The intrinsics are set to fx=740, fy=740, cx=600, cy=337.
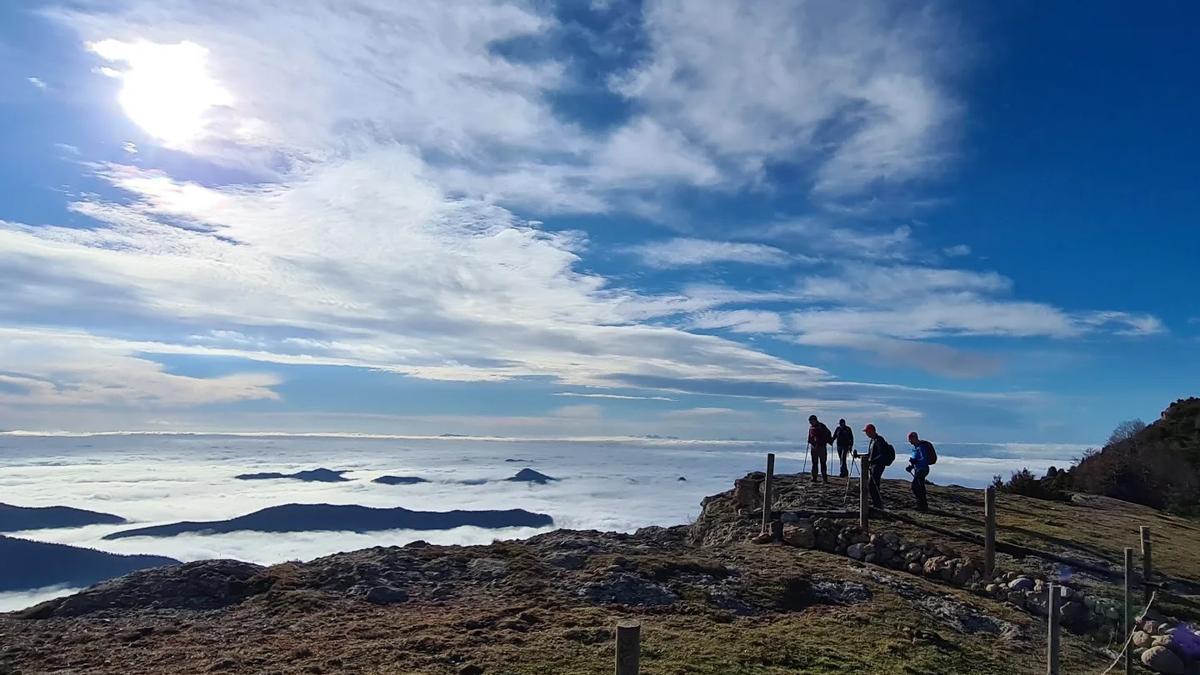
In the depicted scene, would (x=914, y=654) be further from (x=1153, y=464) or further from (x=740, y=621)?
(x=1153, y=464)

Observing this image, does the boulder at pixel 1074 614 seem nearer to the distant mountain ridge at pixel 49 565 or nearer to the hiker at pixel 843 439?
the hiker at pixel 843 439

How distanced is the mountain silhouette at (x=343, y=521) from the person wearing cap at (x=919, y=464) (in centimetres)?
9200

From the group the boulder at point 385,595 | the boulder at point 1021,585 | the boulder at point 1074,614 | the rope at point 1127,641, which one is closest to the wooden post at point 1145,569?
the rope at point 1127,641

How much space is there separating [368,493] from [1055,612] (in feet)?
613

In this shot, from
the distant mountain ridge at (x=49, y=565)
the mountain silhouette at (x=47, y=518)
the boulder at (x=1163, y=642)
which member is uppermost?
the boulder at (x=1163, y=642)

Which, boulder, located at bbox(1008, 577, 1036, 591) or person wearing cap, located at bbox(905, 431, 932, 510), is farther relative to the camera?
person wearing cap, located at bbox(905, 431, 932, 510)

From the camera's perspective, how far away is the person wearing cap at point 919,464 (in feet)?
70.0

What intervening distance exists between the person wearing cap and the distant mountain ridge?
209ft

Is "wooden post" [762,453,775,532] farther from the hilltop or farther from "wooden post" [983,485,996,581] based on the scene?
the hilltop

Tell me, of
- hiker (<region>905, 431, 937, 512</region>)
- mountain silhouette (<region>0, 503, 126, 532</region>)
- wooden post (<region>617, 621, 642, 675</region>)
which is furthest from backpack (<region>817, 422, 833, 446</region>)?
mountain silhouette (<region>0, 503, 126, 532</region>)

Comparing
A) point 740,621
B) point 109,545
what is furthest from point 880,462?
point 109,545

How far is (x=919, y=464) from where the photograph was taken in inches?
856

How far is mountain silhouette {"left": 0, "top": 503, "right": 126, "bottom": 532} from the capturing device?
4852 inches

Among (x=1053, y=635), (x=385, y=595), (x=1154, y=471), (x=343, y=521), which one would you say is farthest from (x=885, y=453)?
(x=343, y=521)
